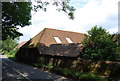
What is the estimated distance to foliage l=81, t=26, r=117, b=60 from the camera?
43.0 ft

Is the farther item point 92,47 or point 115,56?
point 92,47

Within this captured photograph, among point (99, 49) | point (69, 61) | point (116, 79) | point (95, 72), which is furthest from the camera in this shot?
point (69, 61)

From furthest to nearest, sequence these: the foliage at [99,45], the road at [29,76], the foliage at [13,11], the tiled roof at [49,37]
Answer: the tiled roof at [49,37]
the foliage at [13,11]
the foliage at [99,45]
the road at [29,76]

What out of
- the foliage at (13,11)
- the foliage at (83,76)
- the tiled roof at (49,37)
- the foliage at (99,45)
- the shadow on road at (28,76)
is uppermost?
the foliage at (13,11)

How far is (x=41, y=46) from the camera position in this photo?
2234 cm

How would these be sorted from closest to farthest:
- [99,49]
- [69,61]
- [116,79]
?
1. [116,79]
2. [99,49]
3. [69,61]

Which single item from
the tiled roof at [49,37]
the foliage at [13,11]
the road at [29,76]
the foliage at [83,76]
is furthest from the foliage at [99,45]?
the tiled roof at [49,37]

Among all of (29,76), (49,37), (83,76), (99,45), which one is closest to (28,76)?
(29,76)

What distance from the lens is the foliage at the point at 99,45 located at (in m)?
13.1

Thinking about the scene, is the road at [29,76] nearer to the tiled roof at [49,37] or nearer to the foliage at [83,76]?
the foliage at [83,76]

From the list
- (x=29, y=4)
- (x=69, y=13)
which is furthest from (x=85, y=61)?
(x=29, y=4)

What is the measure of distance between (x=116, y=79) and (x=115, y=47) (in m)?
4.88

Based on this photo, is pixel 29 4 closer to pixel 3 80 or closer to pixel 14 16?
pixel 14 16

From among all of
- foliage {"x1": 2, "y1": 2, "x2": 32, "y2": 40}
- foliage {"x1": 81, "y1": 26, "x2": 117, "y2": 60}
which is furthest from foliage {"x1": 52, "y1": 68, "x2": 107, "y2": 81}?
foliage {"x1": 2, "y1": 2, "x2": 32, "y2": 40}
